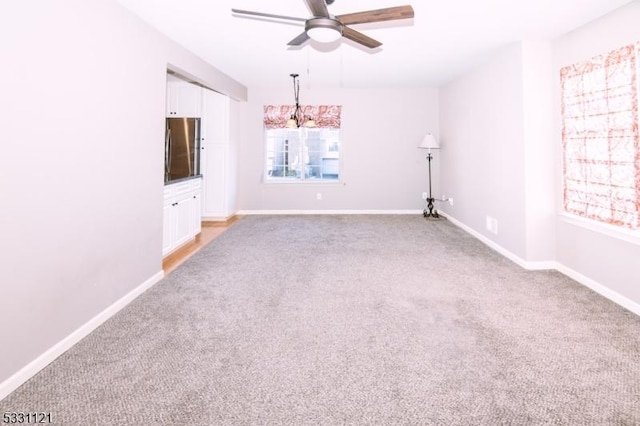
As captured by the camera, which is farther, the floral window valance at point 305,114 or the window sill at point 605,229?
the floral window valance at point 305,114

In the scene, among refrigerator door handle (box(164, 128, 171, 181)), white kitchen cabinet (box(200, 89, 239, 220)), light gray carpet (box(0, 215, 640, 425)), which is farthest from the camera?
white kitchen cabinet (box(200, 89, 239, 220))

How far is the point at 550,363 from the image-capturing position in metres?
1.87

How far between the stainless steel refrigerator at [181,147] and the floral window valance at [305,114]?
6.36 feet

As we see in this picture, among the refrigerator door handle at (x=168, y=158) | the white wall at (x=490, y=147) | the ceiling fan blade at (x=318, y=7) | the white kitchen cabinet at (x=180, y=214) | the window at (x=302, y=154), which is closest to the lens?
the ceiling fan blade at (x=318, y=7)

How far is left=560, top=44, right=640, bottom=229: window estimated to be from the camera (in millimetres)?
2631

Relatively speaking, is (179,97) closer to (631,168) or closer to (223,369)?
(223,369)

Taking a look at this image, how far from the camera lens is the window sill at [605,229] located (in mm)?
2561

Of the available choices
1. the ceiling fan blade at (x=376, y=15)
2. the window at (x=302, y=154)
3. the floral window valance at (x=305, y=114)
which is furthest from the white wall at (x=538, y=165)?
the window at (x=302, y=154)

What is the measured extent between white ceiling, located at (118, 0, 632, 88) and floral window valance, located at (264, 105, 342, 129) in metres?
1.19

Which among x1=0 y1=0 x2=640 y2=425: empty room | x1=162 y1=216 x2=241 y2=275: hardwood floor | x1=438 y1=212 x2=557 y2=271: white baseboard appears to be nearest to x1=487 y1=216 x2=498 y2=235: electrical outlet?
x1=0 y1=0 x2=640 y2=425: empty room

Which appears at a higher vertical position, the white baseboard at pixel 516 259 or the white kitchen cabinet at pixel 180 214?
the white kitchen cabinet at pixel 180 214

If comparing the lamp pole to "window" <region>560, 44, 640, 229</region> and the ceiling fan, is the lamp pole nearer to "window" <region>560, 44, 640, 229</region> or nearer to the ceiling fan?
"window" <region>560, 44, 640, 229</region>

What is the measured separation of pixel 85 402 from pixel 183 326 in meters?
0.78

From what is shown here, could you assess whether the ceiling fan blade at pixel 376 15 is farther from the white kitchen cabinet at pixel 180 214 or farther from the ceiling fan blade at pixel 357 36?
the white kitchen cabinet at pixel 180 214
